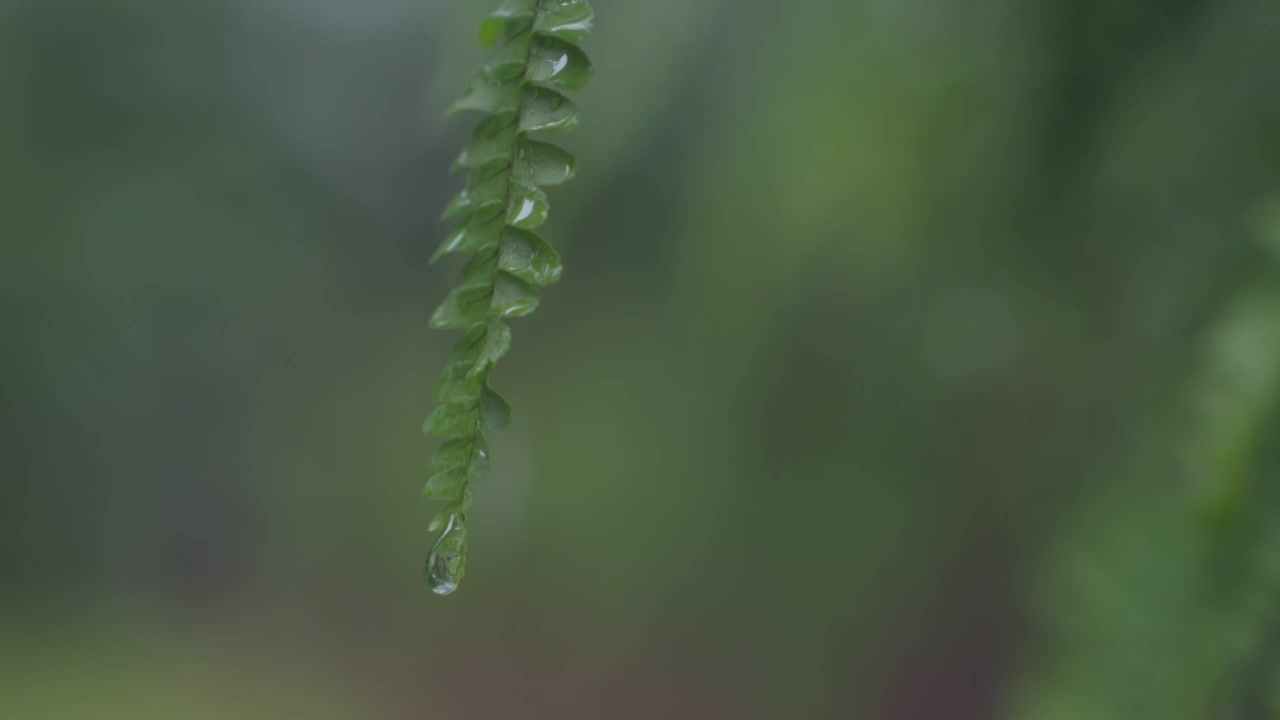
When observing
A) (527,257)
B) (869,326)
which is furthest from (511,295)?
(869,326)

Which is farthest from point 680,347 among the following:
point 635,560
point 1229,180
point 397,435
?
point 397,435

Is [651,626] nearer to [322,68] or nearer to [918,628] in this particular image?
[918,628]

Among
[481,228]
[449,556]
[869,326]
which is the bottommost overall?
[449,556]

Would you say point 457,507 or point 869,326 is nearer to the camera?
point 457,507

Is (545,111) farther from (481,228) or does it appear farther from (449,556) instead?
(449,556)

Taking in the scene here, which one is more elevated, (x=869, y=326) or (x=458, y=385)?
(x=869, y=326)

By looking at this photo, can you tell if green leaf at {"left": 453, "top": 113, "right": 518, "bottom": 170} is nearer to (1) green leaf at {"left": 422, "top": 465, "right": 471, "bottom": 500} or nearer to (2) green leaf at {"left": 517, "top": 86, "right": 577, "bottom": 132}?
(2) green leaf at {"left": 517, "top": 86, "right": 577, "bottom": 132}
